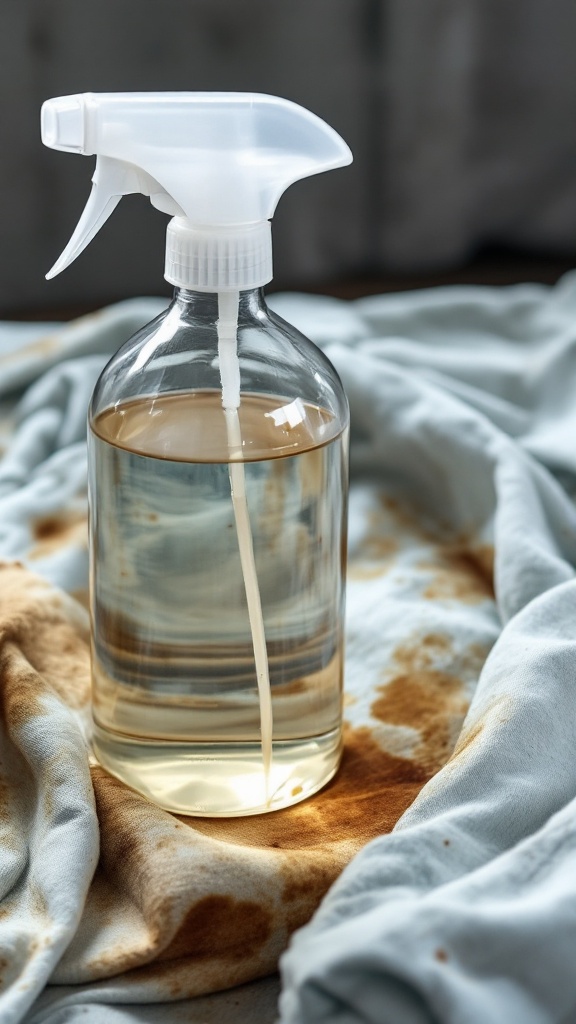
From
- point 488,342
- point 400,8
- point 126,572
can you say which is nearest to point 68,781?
point 126,572

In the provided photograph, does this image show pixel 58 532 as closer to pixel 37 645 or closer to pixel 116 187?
pixel 37 645

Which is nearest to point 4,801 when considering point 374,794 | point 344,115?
point 374,794

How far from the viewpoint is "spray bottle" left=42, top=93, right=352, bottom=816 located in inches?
19.5

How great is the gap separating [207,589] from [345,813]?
12cm

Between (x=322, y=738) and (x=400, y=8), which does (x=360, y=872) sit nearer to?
(x=322, y=738)

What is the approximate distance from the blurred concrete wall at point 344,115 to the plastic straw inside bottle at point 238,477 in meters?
0.70

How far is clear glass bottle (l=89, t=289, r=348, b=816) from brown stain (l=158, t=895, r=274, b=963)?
74 millimetres

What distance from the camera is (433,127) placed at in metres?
1.21

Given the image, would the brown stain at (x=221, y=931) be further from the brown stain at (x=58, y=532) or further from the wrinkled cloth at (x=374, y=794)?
the brown stain at (x=58, y=532)

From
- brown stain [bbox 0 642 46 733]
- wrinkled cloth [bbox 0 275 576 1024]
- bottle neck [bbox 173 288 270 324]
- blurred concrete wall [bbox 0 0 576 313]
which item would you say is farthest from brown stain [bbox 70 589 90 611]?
blurred concrete wall [bbox 0 0 576 313]

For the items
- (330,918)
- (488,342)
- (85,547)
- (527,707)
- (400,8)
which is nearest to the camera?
(330,918)

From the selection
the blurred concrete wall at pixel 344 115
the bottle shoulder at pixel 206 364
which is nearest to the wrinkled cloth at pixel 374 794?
the bottle shoulder at pixel 206 364

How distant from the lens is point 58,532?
749 millimetres

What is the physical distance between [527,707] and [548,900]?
4.6 inches
